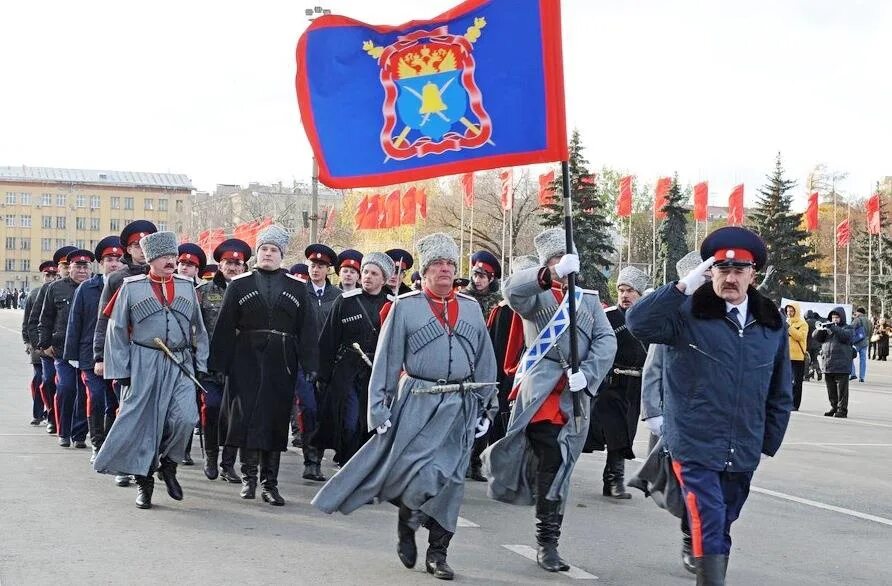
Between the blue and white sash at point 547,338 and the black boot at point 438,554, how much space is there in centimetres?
112

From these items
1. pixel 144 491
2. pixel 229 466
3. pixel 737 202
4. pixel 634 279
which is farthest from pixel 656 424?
pixel 737 202

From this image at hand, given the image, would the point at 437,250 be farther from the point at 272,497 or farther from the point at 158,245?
the point at 158,245

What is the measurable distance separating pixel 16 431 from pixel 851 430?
1096 centimetres

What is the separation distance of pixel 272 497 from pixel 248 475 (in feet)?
1.48

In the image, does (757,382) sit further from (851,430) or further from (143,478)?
(851,430)

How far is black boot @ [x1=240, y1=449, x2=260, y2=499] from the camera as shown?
10097 millimetres

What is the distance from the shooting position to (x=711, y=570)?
597 cm

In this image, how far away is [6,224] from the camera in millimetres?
161875

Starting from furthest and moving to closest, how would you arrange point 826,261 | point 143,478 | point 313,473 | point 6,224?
point 6,224 < point 826,261 < point 313,473 < point 143,478

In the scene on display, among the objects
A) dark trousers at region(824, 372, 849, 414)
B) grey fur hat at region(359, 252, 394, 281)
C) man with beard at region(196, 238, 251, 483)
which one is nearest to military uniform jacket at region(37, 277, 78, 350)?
man with beard at region(196, 238, 251, 483)

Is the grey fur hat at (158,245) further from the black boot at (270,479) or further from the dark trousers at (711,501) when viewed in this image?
the dark trousers at (711,501)

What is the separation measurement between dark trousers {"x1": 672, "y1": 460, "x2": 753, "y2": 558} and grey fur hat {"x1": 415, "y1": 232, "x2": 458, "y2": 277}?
7.25 feet

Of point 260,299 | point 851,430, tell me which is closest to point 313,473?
point 260,299

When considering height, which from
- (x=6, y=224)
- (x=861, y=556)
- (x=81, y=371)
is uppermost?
(x=6, y=224)
